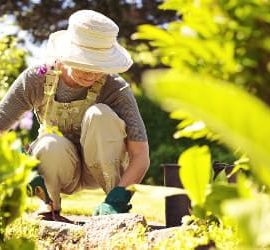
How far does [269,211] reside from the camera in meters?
1.00

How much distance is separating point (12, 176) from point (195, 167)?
1.43 feet

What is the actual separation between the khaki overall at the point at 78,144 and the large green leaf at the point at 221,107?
2.56 metres

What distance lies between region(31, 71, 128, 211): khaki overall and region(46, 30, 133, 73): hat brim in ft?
0.45

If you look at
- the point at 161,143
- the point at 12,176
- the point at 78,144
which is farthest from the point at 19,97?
the point at 161,143

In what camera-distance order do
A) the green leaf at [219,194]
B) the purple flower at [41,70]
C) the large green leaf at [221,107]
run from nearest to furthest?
the large green leaf at [221,107]
the green leaf at [219,194]
the purple flower at [41,70]

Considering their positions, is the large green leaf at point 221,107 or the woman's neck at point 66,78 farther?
the woman's neck at point 66,78

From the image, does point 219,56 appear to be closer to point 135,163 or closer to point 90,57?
point 90,57

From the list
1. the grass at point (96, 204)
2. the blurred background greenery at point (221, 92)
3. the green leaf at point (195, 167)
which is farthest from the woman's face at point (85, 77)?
the green leaf at point (195, 167)

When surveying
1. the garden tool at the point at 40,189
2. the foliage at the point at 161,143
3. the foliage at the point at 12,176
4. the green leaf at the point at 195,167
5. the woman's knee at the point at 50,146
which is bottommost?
the foliage at the point at 161,143

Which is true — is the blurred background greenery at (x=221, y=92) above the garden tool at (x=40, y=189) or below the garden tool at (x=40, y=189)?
above

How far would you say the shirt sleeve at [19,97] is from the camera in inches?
144

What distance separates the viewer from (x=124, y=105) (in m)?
3.67

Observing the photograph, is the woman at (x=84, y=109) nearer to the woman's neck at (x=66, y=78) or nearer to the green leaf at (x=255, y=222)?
the woman's neck at (x=66, y=78)

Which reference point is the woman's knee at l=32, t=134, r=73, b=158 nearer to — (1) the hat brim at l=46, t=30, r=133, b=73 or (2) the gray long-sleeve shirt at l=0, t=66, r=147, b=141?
(2) the gray long-sleeve shirt at l=0, t=66, r=147, b=141
